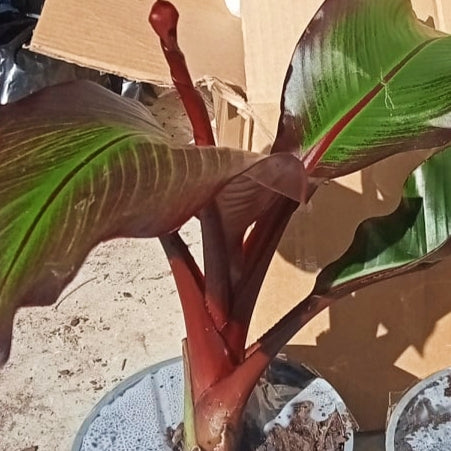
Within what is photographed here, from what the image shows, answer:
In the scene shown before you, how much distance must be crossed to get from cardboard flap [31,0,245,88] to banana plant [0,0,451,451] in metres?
0.24

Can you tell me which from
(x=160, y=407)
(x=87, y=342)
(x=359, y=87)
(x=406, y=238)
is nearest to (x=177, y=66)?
(x=359, y=87)

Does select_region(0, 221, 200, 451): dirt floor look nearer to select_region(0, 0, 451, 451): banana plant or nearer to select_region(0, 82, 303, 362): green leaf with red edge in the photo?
select_region(0, 0, 451, 451): banana plant

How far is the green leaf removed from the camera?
0.70m

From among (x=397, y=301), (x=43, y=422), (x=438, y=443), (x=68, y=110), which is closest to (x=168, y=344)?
(x=43, y=422)

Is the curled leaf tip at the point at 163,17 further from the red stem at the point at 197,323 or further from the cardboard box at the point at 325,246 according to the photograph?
the cardboard box at the point at 325,246

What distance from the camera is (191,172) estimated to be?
508 millimetres

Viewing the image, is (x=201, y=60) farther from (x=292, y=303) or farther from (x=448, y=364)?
(x=448, y=364)

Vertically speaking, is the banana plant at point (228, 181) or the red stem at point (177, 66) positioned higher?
the red stem at point (177, 66)

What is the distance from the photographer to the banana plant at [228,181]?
A: 50 cm

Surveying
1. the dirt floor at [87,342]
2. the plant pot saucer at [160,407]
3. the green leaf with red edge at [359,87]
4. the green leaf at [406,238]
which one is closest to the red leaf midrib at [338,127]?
the green leaf with red edge at [359,87]

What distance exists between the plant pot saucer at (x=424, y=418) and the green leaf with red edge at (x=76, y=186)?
339 millimetres

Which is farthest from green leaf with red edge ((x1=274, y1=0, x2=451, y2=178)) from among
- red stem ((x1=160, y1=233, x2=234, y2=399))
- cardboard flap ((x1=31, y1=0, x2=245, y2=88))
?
cardboard flap ((x1=31, y1=0, x2=245, y2=88))

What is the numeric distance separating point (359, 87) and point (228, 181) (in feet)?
0.65

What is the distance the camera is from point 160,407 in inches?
32.7
